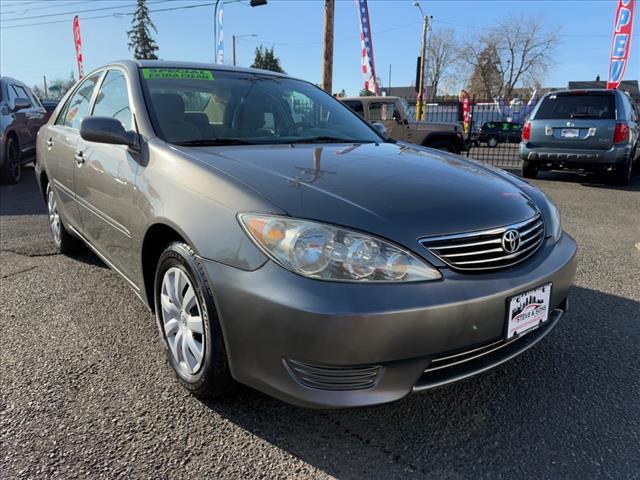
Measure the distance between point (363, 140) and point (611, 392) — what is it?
6.35 feet

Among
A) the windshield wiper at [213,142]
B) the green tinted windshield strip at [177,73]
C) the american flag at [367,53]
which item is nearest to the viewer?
the windshield wiper at [213,142]

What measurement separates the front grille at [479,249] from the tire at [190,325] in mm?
867

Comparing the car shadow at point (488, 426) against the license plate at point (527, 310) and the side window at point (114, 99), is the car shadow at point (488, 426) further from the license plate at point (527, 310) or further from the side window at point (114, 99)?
the side window at point (114, 99)

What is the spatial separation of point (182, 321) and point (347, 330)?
3.04 ft

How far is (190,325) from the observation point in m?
2.16

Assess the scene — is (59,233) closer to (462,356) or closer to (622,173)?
(462,356)

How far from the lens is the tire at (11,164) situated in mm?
8211

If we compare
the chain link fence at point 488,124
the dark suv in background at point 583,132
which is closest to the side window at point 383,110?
the dark suv in background at point 583,132

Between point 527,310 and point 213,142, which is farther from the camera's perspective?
point 213,142

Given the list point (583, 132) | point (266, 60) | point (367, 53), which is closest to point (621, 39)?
point (367, 53)

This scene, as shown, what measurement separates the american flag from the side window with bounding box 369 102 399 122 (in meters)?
8.42

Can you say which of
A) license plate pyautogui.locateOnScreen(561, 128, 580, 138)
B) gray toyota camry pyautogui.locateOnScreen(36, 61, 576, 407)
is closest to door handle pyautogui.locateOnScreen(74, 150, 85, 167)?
gray toyota camry pyautogui.locateOnScreen(36, 61, 576, 407)

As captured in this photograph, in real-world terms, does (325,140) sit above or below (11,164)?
above

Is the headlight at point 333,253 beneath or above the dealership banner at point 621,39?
beneath
